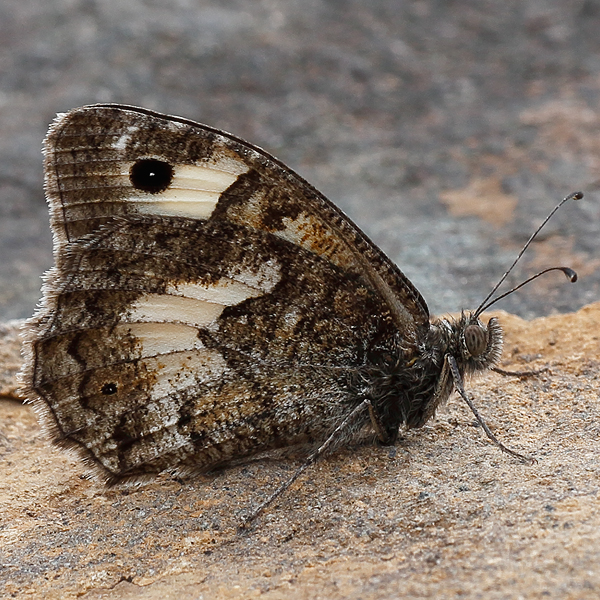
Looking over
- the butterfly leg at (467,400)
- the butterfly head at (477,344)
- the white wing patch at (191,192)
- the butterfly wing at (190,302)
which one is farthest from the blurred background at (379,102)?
the white wing patch at (191,192)

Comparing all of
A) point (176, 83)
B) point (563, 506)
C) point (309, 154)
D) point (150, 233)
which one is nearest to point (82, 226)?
point (150, 233)

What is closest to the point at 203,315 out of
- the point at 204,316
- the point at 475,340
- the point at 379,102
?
the point at 204,316

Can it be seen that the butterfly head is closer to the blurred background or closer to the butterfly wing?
the butterfly wing

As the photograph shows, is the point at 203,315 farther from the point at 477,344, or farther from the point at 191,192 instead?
the point at 477,344

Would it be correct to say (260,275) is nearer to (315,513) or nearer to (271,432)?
(271,432)

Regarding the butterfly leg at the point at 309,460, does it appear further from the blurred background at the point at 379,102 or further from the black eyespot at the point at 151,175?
the blurred background at the point at 379,102
